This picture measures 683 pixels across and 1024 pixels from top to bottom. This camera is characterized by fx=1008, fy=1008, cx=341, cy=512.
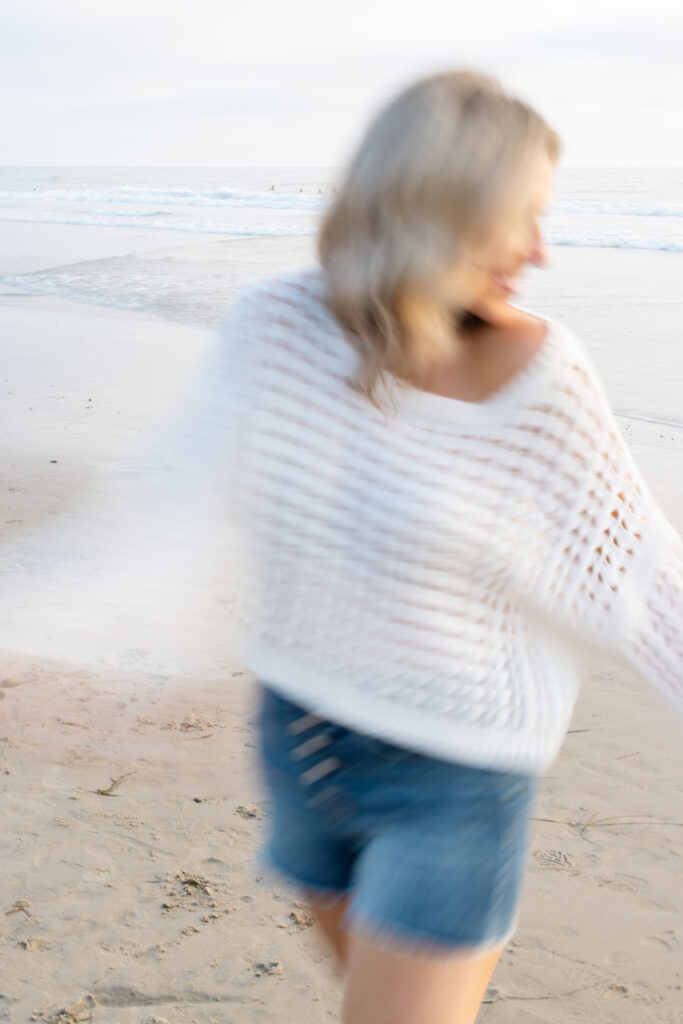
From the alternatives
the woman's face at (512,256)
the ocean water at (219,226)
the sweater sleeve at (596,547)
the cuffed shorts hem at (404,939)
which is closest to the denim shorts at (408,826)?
the cuffed shorts hem at (404,939)

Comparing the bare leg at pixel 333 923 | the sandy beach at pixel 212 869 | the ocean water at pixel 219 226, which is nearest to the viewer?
the bare leg at pixel 333 923

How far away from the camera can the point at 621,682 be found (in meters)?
3.84

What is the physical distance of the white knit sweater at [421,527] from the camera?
4.30 ft

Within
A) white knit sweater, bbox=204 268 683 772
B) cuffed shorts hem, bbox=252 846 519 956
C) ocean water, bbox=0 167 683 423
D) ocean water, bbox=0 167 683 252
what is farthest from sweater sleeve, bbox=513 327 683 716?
ocean water, bbox=0 167 683 252

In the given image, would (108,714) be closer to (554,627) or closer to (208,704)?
(208,704)

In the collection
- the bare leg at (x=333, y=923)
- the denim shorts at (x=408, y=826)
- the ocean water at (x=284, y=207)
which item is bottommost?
the ocean water at (x=284, y=207)

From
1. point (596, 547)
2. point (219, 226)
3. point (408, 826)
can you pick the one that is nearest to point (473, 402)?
point (596, 547)

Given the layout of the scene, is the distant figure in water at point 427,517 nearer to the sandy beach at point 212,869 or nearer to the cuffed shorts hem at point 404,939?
the cuffed shorts hem at point 404,939

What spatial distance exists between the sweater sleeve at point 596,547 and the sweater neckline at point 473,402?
0.11ft

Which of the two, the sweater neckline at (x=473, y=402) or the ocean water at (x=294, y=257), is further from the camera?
the ocean water at (x=294, y=257)

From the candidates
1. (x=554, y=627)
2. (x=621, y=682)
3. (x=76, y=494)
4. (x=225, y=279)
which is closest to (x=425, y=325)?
(x=554, y=627)

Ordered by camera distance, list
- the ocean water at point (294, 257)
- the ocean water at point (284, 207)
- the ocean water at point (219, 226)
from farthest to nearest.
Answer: the ocean water at point (284, 207) → the ocean water at point (219, 226) → the ocean water at point (294, 257)

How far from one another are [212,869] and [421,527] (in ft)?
5.74

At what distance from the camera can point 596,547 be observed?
1405mm
